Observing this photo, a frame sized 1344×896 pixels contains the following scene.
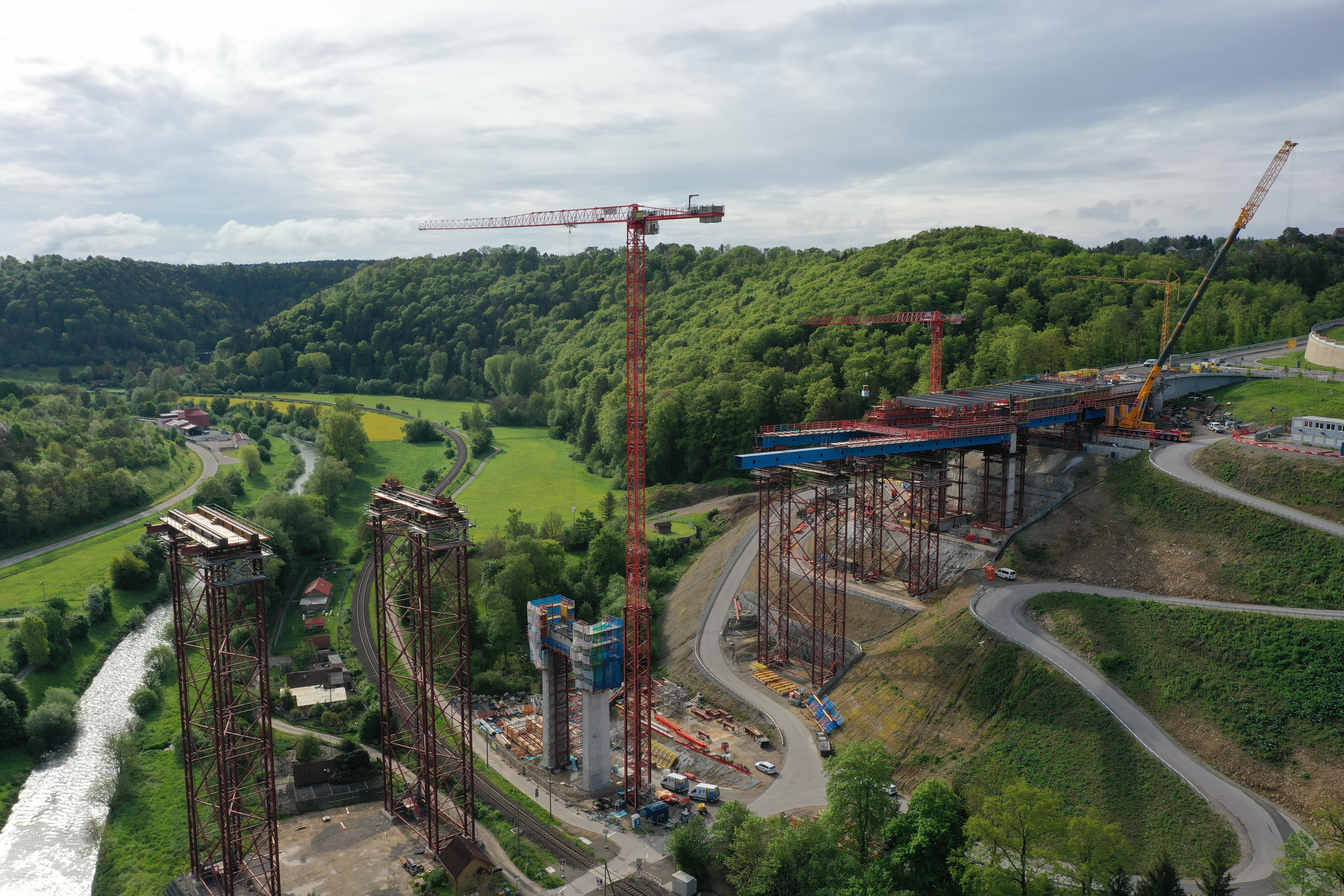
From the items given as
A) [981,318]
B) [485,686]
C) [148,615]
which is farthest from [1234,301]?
[148,615]

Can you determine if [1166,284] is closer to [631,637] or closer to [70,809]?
[631,637]

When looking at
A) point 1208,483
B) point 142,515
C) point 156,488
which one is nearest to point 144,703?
point 142,515

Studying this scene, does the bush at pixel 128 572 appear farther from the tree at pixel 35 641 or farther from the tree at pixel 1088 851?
the tree at pixel 1088 851

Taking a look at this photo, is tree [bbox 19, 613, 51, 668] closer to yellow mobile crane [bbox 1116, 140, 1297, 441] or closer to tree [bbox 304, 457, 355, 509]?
tree [bbox 304, 457, 355, 509]

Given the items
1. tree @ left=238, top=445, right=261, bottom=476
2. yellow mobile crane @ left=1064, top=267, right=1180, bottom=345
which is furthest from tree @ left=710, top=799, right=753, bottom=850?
tree @ left=238, top=445, right=261, bottom=476

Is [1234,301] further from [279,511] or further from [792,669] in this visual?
[279,511]

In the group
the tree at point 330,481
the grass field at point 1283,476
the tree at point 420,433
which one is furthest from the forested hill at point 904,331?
the grass field at point 1283,476
